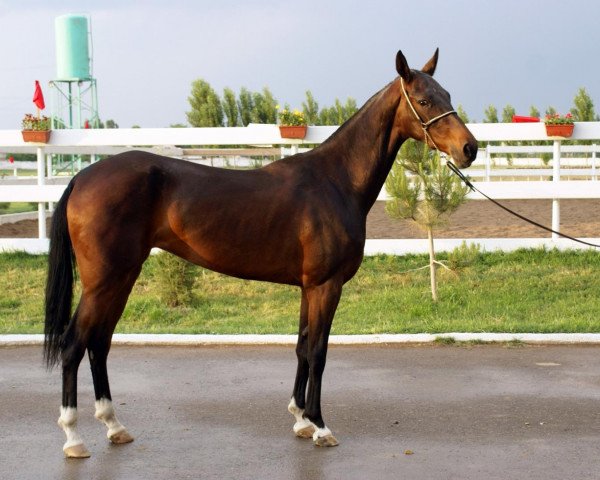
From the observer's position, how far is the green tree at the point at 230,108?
31.8 meters

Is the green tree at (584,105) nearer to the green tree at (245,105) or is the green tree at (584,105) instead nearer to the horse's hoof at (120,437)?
the green tree at (245,105)

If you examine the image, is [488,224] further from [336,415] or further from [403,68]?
[403,68]

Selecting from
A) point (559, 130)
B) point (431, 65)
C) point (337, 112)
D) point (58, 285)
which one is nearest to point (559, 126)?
point (559, 130)

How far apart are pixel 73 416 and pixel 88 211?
122cm

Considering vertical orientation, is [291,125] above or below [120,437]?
above

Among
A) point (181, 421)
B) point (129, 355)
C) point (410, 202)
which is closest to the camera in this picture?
point (181, 421)

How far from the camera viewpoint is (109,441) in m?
5.45

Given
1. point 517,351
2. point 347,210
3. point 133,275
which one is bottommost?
point 517,351

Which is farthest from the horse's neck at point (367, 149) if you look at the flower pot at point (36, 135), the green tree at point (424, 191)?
the flower pot at point (36, 135)

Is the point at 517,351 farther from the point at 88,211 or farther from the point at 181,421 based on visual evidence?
the point at 88,211

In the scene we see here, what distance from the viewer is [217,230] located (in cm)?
544

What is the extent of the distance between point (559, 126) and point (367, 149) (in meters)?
6.77

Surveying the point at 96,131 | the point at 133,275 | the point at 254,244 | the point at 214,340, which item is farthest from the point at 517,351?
the point at 96,131

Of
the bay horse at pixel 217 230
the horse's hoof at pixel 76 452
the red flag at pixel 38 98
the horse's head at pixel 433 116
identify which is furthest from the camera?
the red flag at pixel 38 98
